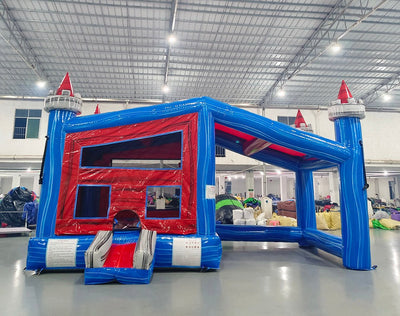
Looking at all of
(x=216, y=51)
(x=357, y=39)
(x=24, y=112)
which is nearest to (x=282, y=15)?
(x=216, y=51)

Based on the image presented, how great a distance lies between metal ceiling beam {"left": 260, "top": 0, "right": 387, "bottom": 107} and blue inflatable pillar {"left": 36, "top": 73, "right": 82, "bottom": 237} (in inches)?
307

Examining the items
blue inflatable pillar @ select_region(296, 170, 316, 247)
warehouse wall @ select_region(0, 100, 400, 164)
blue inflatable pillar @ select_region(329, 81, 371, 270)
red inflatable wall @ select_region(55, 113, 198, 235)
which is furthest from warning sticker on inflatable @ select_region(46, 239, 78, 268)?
warehouse wall @ select_region(0, 100, 400, 164)

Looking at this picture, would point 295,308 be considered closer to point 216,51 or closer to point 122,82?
point 216,51

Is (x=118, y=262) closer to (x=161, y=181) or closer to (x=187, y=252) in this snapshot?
(x=187, y=252)

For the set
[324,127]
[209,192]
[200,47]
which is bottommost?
[209,192]

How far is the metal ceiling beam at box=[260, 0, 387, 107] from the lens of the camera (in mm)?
7495

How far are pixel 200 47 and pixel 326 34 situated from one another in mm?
4477

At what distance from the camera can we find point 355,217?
3768 mm

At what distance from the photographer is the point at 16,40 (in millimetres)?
8328

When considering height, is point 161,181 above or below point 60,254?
above

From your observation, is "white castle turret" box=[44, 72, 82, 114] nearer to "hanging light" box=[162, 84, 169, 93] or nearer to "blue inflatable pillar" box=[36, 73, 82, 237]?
"blue inflatable pillar" box=[36, 73, 82, 237]

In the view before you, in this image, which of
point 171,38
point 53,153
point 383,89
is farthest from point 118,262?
point 383,89

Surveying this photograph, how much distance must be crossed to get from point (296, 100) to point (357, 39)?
506cm

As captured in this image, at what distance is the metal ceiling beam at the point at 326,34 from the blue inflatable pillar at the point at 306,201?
5386 mm
